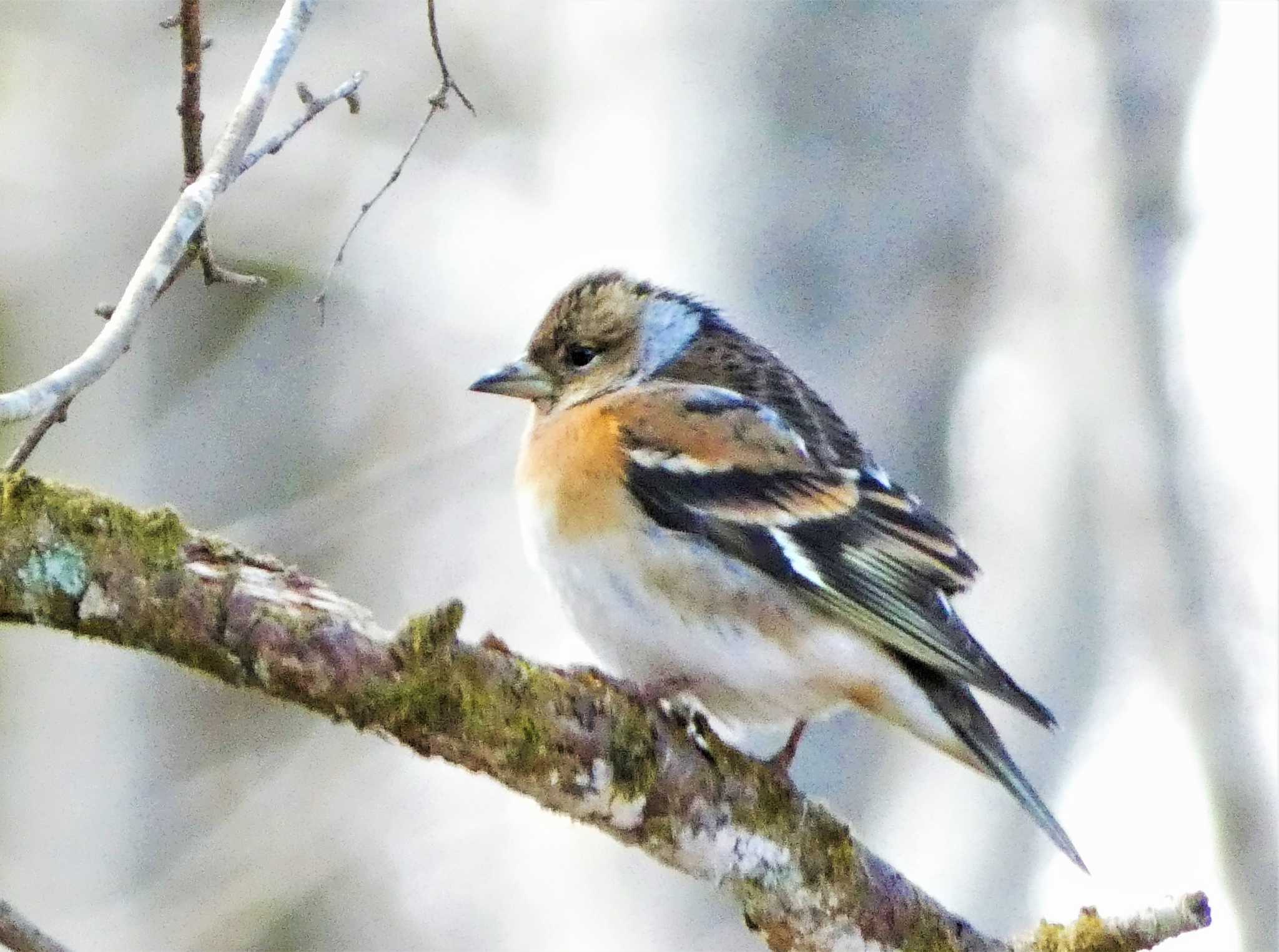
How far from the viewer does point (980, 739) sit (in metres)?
2.87

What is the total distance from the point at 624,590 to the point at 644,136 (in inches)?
96.0

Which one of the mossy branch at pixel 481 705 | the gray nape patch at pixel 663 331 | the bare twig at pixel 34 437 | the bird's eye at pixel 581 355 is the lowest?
the mossy branch at pixel 481 705

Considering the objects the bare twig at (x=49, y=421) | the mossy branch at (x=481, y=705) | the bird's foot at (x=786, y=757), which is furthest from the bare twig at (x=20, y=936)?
the bird's foot at (x=786, y=757)

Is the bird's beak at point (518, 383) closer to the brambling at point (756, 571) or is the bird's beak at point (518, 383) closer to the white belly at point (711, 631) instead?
the brambling at point (756, 571)

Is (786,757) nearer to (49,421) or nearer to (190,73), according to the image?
(49,421)

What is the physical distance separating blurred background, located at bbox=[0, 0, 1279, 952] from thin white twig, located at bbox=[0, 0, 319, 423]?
2.13 m

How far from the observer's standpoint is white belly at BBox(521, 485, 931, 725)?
111 inches

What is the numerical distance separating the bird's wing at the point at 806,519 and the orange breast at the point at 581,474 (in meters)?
0.03

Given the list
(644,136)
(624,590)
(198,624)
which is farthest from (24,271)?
(198,624)

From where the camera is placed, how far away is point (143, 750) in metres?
5.77

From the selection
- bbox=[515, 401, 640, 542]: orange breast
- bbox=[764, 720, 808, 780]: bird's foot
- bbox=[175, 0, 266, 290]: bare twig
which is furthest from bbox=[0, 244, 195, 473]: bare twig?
bbox=[764, 720, 808, 780]: bird's foot

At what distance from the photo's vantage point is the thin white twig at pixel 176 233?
2.12 m

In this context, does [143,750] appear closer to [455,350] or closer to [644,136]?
[455,350]

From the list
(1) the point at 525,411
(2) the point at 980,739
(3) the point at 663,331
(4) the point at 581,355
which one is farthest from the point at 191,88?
(1) the point at 525,411
